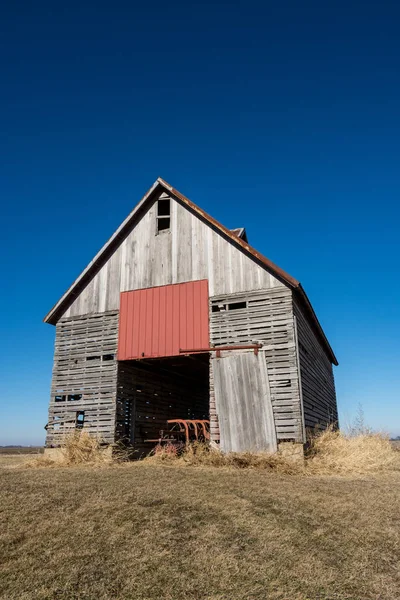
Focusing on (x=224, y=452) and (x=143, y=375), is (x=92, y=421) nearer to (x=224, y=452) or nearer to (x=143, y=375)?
(x=143, y=375)

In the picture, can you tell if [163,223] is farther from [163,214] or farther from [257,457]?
[257,457]

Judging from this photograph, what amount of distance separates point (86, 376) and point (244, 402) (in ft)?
21.5

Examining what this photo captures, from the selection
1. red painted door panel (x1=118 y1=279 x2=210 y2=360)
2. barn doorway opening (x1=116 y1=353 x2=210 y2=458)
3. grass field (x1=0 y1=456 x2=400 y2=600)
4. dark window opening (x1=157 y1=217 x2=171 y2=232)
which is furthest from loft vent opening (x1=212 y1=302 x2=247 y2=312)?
grass field (x1=0 y1=456 x2=400 y2=600)

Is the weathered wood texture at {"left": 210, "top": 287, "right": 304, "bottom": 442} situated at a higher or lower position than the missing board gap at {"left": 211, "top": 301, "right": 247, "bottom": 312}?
lower

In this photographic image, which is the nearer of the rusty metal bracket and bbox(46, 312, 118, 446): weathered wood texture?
the rusty metal bracket

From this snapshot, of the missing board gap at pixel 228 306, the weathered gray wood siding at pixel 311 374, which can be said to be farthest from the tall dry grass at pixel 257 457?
the missing board gap at pixel 228 306

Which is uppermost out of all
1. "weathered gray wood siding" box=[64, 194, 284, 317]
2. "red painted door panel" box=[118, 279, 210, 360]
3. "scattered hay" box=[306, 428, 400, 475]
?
"weathered gray wood siding" box=[64, 194, 284, 317]

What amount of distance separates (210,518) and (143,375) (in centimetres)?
1284

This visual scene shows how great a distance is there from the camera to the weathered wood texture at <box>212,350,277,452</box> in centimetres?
1427

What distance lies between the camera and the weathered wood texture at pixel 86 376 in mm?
17094

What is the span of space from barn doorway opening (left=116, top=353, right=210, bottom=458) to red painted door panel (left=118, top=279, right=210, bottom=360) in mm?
629

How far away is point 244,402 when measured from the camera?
48.7 feet

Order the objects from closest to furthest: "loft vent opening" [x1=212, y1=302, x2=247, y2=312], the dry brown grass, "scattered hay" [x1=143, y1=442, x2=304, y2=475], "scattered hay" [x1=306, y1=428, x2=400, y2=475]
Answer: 1. "scattered hay" [x1=143, y1=442, x2=304, y2=475]
2. the dry brown grass
3. "scattered hay" [x1=306, y1=428, x2=400, y2=475]
4. "loft vent opening" [x1=212, y1=302, x2=247, y2=312]

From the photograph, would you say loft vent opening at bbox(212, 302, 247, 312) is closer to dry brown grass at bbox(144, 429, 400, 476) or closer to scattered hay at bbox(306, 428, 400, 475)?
dry brown grass at bbox(144, 429, 400, 476)
